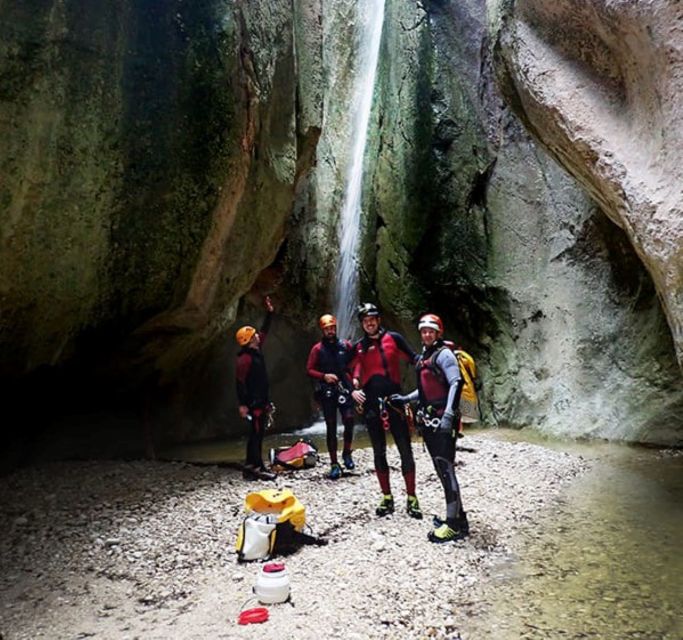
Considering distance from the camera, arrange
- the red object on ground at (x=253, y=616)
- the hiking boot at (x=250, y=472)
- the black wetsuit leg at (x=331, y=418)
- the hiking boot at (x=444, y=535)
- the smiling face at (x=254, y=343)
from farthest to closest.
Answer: the black wetsuit leg at (x=331, y=418) → the smiling face at (x=254, y=343) → the hiking boot at (x=250, y=472) → the hiking boot at (x=444, y=535) → the red object on ground at (x=253, y=616)

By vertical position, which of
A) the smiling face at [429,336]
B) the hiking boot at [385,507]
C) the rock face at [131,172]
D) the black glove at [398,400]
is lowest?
the hiking boot at [385,507]

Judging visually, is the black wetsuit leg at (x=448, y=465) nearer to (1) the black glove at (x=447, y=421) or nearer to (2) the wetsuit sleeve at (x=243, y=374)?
(1) the black glove at (x=447, y=421)

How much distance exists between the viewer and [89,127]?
6.58 metres

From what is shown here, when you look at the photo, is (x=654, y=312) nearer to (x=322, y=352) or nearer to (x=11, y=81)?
(x=322, y=352)

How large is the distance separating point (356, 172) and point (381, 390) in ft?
44.8

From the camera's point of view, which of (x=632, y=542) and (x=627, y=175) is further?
(x=627, y=175)

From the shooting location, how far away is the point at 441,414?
5.41m

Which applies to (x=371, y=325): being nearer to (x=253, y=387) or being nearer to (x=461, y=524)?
(x=461, y=524)

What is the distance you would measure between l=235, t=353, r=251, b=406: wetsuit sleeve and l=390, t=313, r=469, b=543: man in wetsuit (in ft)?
11.0

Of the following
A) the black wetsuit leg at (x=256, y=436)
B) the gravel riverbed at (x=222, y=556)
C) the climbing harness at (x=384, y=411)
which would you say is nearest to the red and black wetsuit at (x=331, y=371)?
the gravel riverbed at (x=222, y=556)

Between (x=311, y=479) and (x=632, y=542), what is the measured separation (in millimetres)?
4419

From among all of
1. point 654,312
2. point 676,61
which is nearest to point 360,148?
point 654,312

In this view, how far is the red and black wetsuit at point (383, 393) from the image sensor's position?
239 inches

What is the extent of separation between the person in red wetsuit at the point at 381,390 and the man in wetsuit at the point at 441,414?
60 centimetres
